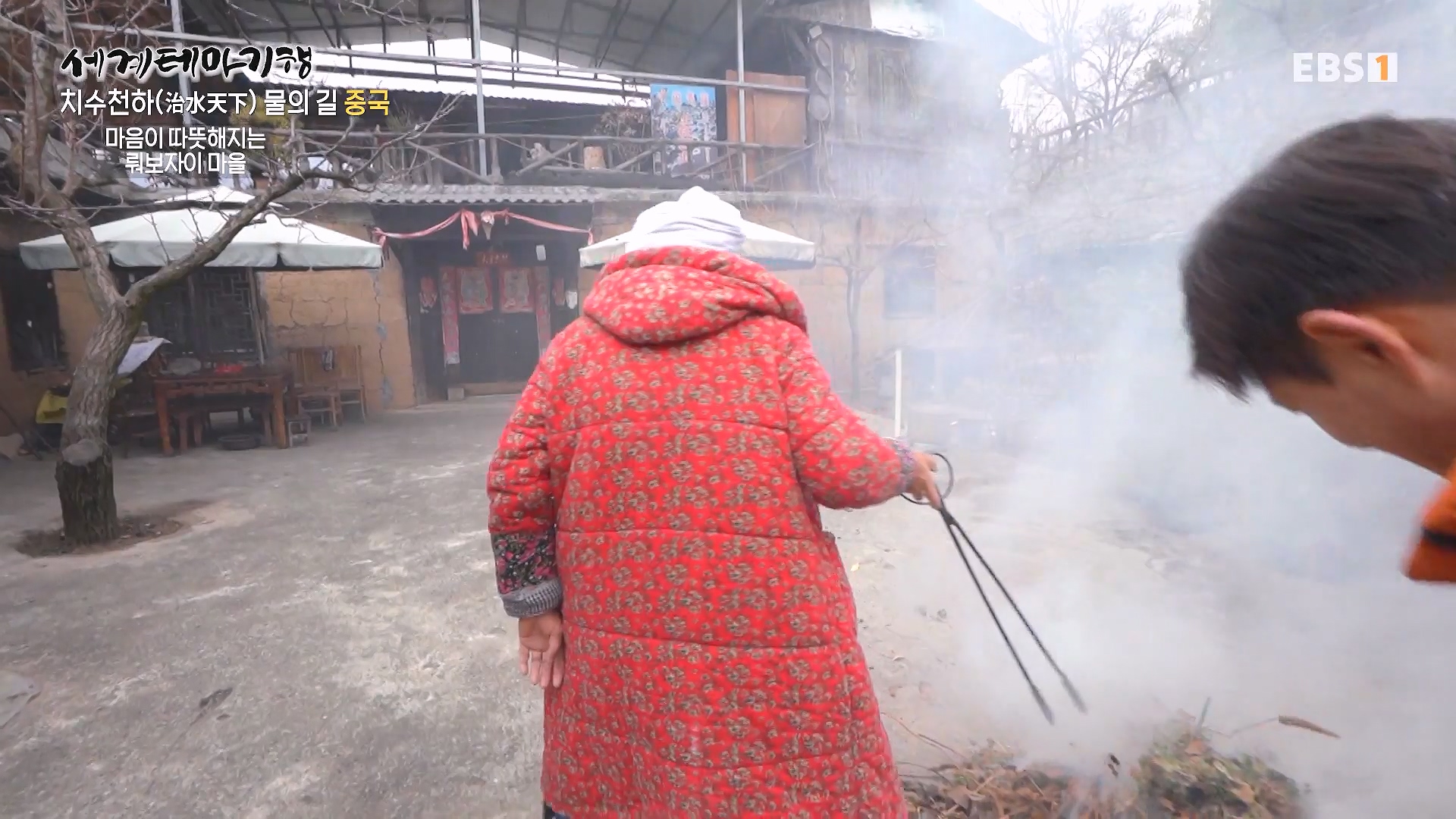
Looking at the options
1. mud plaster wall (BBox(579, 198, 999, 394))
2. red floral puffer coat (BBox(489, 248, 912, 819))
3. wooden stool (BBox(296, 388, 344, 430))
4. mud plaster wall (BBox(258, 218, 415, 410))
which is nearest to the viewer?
red floral puffer coat (BBox(489, 248, 912, 819))

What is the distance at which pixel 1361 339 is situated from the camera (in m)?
0.71

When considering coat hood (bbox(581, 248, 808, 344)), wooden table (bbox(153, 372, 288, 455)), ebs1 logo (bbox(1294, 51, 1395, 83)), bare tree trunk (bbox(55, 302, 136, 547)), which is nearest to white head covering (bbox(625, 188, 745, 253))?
coat hood (bbox(581, 248, 808, 344))

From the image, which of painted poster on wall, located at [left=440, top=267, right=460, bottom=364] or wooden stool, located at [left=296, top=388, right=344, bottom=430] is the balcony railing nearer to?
painted poster on wall, located at [left=440, top=267, right=460, bottom=364]

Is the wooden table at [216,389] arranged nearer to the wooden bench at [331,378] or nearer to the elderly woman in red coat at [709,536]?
the wooden bench at [331,378]

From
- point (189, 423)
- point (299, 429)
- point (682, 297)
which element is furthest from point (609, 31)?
point (682, 297)

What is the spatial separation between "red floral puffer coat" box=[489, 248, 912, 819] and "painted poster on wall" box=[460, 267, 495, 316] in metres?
11.0

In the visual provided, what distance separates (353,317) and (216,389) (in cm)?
286

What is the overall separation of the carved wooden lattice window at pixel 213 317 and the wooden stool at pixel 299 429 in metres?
1.81

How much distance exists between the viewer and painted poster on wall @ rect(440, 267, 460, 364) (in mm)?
11305

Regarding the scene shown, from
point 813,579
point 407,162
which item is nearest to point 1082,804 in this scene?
point 813,579

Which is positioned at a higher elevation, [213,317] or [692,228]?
[213,317]

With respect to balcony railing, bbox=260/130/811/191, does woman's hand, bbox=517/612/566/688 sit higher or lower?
A: lower

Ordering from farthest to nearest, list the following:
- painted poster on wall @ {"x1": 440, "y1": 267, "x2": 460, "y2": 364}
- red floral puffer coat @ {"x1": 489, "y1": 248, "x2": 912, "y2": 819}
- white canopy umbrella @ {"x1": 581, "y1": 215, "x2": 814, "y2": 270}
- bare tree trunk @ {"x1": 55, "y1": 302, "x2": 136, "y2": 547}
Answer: painted poster on wall @ {"x1": 440, "y1": 267, "x2": 460, "y2": 364} → white canopy umbrella @ {"x1": 581, "y1": 215, "x2": 814, "y2": 270} → bare tree trunk @ {"x1": 55, "y1": 302, "x2": 136, "y2": 547} → red floral puffer coat @ {"x1": 489, "y1": 248, "x2": 912, "y2": 819}

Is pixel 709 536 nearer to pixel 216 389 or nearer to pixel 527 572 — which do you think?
pixel 527 572
